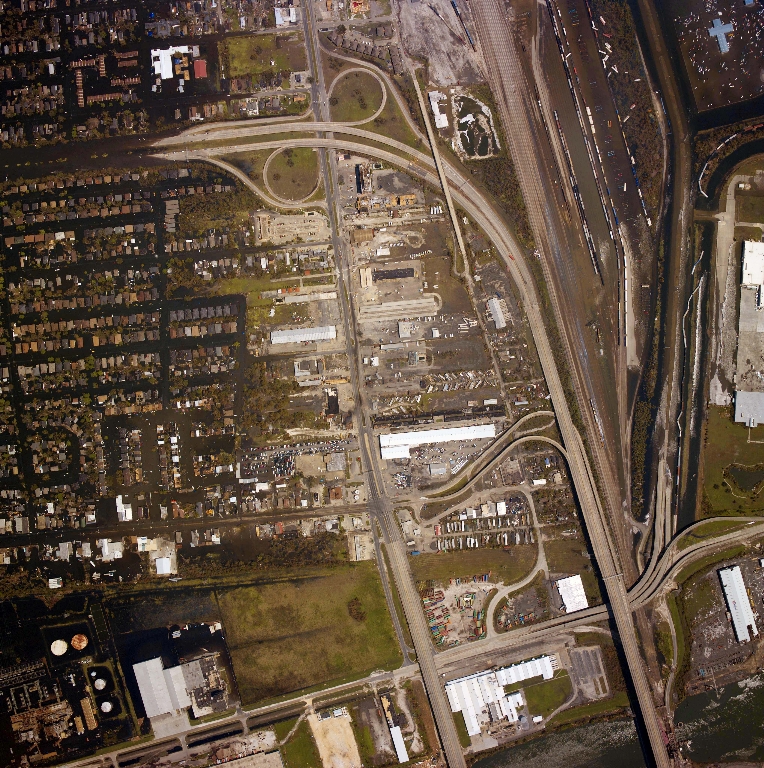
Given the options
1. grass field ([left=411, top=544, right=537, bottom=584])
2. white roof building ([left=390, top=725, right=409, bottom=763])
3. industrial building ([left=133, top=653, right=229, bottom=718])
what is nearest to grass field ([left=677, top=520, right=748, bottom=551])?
grass field ([left=411, top=544, right=537, bottom=584])

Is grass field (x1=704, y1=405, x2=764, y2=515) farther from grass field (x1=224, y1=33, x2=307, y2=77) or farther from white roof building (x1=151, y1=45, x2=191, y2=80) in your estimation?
white roof building (x1=151, y1=45, x2=191, y2=80)

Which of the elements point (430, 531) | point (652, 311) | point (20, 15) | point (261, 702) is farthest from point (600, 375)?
point (20, 15)

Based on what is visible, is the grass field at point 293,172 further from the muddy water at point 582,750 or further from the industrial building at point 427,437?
the muddy water at point 582,750

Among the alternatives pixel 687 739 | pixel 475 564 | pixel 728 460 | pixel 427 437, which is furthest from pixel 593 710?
pixel 427 437

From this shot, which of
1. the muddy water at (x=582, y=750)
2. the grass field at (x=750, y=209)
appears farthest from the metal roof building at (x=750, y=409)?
the muddy water at (x=582, y=750)

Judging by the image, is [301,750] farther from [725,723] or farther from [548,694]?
[725,723]

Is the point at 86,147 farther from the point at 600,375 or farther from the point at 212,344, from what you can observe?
the point at 600,375
